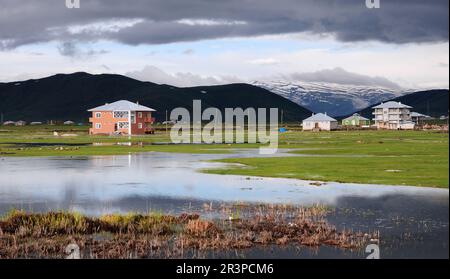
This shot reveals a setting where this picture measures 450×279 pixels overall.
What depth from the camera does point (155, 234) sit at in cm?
2544

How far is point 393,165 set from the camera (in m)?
54.1

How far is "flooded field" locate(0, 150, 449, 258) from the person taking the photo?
2366cm

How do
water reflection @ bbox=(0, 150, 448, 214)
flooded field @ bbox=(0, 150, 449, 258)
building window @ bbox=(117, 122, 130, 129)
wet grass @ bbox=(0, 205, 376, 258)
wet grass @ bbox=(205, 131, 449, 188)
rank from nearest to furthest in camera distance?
wet grass @ bbox=(0, 205, 376, 258)
flooded field @ bbox=(0, 150, 449, 258)
water reflection @ bbox=(0, 150, 448, 214)
wet grass @ bbox=(205, 131, 449, 188)
building window @ bbox=(117, 122, 130, 129)

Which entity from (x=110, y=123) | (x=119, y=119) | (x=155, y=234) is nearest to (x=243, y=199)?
(x=155, y=234)

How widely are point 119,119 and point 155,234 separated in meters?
143

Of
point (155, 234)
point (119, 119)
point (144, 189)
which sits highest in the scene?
point (119, 119)

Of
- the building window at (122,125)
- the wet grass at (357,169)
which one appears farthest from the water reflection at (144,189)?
the building window at (122,125)

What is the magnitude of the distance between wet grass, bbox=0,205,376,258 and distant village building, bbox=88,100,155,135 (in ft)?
452

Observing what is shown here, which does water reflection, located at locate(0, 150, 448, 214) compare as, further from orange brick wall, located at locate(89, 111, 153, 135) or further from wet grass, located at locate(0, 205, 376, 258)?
orange brick wall, located at locate(89, 111, 153, 135)

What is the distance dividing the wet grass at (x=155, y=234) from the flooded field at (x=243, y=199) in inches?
36.0

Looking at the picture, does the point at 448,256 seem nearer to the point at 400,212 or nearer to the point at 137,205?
the point at 400,212

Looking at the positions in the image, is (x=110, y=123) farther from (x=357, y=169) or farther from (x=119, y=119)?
(x=357, y=169)

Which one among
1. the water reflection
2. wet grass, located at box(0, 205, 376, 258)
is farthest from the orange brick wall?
wet grass, located at box(0, 205, 376, 258)
